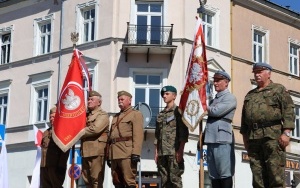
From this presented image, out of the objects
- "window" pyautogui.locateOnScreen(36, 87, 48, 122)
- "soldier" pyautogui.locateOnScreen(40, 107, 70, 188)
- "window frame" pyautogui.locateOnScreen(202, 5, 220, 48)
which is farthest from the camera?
"window" pyautogui.locateOnScreen(36, 87, 48, 122)

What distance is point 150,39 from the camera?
995 inches

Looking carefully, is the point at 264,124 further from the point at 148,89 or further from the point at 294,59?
the point at 294,59

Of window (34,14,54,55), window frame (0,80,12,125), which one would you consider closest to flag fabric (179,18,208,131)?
window (34,14,54,55)

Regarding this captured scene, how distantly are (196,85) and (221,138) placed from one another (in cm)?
300

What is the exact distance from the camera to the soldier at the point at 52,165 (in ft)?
35.0

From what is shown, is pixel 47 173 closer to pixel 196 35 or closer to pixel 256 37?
pixel 196 35

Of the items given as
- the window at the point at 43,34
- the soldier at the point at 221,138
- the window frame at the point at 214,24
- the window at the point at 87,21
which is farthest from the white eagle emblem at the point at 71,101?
the window at the point at 43,34

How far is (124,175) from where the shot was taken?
9320 millimetres

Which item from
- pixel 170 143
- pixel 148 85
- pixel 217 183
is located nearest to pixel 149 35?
pixel 148 85

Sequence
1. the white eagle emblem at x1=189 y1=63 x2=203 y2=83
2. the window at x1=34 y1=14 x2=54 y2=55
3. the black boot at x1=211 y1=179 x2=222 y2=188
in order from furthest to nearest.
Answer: the window at x1=34 y1=14 x2=54 y2=55 → the white eagle emblem at x1=189 y1=63 x2=203 y2=83 → the black boot at x1=211 y1=179 x2=222 y2=188

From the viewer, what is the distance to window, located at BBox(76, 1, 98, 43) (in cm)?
2674

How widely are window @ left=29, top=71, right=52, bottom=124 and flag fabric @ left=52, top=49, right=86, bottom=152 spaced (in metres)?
16.4

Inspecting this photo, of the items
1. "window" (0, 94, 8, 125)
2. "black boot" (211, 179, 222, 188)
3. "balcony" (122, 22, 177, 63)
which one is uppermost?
"balcony" (122, 22, 177, 63)

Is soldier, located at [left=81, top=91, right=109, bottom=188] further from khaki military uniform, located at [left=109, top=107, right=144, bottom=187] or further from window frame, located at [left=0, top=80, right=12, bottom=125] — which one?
window frame, located at [left=0, top=80, right=12, bottom=125]
